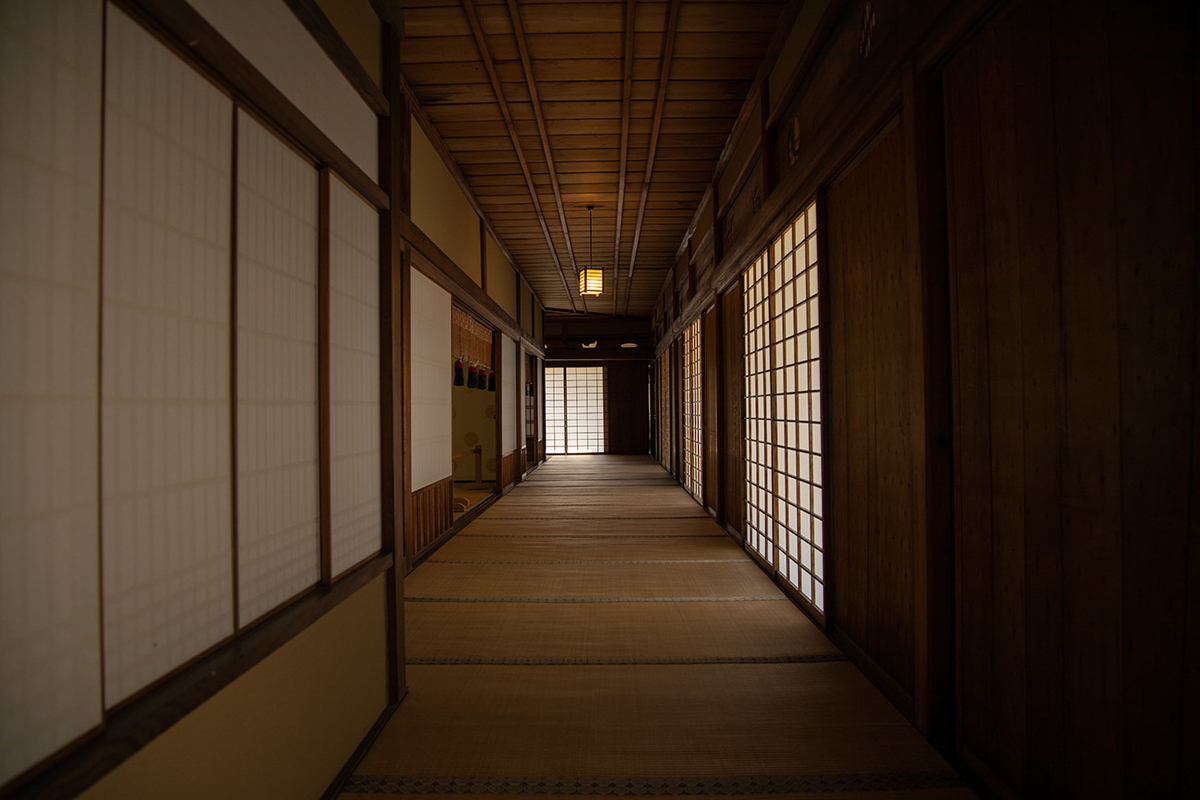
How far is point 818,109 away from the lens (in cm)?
256

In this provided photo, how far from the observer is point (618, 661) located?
2383mm

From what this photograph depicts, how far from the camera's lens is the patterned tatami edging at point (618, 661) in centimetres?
236

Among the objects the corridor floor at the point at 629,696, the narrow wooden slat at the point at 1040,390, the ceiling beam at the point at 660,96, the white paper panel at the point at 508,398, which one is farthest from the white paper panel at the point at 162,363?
the white paper panel at the point at 508,398

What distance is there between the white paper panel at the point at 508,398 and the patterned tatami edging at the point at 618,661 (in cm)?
458

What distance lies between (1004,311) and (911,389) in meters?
0.43

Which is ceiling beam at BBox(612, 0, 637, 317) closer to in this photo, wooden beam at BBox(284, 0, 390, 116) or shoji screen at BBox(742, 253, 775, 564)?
shoji screen at BBox(742, 253, 775, 564)

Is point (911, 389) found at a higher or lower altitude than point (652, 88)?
lower

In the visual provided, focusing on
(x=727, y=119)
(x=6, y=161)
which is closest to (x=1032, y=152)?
(x=6, y=161)

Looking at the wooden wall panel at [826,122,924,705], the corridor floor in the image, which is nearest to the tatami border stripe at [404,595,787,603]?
the corridor floor

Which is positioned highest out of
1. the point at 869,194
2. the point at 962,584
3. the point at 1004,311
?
the point at 869,194

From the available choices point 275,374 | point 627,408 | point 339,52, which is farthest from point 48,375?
point 627,408

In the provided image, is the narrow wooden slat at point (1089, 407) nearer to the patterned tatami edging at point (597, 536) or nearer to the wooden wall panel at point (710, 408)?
the patterned tatami edging at point (597, 536)

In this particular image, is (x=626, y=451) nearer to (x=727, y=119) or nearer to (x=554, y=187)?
(x=554, y=187)

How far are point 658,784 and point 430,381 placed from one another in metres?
3.37
